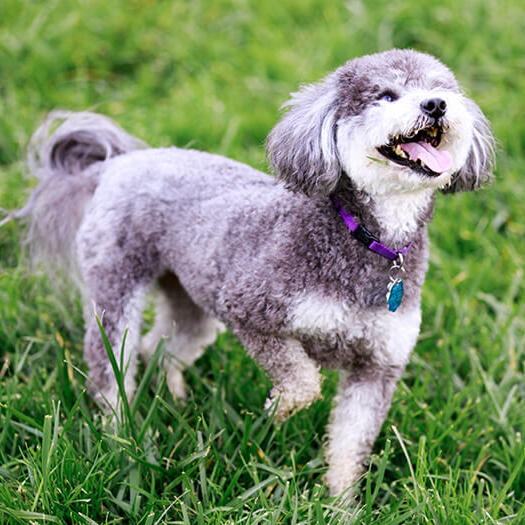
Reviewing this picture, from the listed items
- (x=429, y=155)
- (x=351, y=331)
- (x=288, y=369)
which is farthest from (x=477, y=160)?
(x=288, y=369)

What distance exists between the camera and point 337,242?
100 inches

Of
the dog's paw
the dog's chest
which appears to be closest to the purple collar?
the dog's chest

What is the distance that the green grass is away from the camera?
2.60 m

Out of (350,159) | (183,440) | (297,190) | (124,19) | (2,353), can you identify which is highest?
(350,159)

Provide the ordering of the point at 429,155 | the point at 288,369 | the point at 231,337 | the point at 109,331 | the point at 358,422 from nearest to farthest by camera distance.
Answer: the point at 429,155 → the point at 288,369 → the point at 358,422 → the point at 109,331 → the point at 231,337

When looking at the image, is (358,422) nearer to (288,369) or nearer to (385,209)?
(288,369)

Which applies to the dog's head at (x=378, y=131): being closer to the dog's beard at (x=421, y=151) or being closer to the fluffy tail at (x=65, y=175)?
the dog's beard at (x=421, y=151)

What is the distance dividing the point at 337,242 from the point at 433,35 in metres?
3.77

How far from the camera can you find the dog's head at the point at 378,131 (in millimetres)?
2320

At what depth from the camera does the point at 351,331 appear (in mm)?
2572

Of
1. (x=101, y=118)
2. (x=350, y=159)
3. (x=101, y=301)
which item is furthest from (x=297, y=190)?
(x=101, y=118)

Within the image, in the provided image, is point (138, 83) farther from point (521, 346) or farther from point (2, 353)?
point (521, 346)

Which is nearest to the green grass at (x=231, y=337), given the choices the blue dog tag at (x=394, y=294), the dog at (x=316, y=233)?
the dog at (x=316, y=233)

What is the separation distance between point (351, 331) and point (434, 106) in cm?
84
